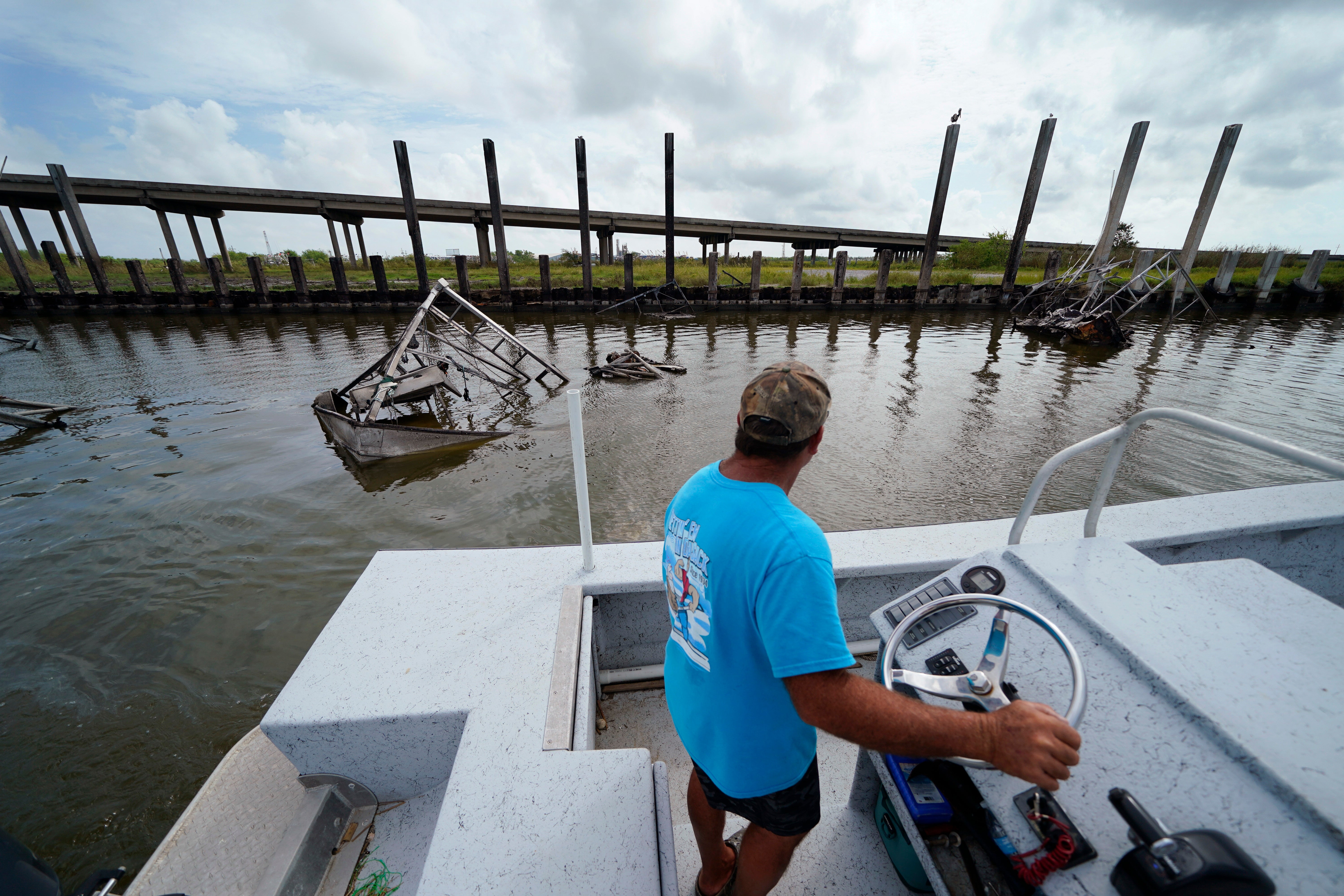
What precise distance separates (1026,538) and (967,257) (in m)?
44.6

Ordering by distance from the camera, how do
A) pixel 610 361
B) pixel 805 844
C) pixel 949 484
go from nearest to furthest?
pixel 805 844 → pixel 949 484 → pixel 610 361

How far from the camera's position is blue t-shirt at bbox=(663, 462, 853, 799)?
1120 millimetres

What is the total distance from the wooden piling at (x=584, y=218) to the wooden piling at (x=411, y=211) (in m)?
7.01

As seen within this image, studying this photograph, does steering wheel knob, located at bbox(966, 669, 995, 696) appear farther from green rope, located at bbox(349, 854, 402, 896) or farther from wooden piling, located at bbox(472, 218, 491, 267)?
wooden piling, located at bbox(472, 218, 491, 267)

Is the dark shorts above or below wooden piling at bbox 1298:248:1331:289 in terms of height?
below

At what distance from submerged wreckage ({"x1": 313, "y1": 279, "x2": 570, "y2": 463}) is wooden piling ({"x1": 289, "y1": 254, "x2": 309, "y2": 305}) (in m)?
13.6

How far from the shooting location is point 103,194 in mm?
23047

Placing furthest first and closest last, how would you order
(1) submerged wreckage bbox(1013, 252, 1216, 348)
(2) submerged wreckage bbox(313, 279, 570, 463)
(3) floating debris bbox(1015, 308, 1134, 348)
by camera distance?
(1) submerged wreckage bbox(1013, 252, 1216, 348) < (3) floating debris bbox(1015, 308, 1134, 348) < (2) submerged wreckage bbox(313, 279, 570, 463)

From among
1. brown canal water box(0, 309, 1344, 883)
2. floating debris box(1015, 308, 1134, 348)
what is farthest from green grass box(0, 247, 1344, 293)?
brown canal water box(0, 309, 1344, 883)

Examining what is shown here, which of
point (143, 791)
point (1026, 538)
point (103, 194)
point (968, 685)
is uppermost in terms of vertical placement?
point (103, 194)

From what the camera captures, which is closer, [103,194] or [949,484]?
[949,484]

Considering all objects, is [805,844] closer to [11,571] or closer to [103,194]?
[11,571]

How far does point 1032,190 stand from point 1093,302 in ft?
23.5

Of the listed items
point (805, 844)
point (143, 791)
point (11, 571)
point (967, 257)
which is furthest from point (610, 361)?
point (967, 257)
